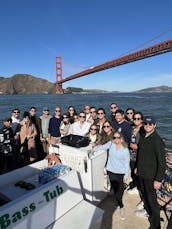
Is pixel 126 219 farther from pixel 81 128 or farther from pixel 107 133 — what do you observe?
pixel 81 128

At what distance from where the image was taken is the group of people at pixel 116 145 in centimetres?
199

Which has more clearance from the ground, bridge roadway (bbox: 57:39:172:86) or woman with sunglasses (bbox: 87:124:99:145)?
bridge roadway (bbox: 57:39:172:86)

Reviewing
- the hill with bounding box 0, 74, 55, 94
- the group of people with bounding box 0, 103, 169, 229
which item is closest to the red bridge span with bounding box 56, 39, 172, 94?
the group of people with bounding box 0, 103, 169, 229

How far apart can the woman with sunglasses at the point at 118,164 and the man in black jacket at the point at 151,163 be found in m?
0.19

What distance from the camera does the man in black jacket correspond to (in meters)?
1.91

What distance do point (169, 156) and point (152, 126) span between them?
154 cm

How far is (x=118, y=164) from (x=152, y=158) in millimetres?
407

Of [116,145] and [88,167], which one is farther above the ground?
[116,145]

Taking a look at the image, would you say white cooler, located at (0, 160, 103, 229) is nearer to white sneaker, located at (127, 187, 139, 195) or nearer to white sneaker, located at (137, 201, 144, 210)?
white sneaker, located at (137, 201, 144, 210)

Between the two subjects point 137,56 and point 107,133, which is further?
point 137,56

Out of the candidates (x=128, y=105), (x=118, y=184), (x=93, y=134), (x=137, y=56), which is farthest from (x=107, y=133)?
(x=137, y=56)

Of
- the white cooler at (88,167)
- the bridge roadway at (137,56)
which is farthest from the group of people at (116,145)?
the bridge roadway at (137,56)

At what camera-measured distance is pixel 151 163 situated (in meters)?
1.99

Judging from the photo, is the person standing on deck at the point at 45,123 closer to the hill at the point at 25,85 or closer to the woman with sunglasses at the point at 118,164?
the woman with sunglasses at the point at 118,164
